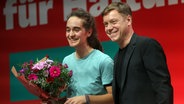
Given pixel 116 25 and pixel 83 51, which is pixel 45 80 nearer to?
pixel 83 51

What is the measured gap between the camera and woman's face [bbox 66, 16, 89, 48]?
2.69 meters

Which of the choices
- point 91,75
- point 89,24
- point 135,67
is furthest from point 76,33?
point 135,67

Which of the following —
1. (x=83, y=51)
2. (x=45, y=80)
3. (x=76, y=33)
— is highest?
(x=76, y=33)

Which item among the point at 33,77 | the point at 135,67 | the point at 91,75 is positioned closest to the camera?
the point at 135,67

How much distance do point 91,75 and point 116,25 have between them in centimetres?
46

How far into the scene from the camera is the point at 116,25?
2.33 meters

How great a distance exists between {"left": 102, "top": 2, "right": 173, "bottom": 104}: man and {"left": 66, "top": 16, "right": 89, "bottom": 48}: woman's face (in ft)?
1.14

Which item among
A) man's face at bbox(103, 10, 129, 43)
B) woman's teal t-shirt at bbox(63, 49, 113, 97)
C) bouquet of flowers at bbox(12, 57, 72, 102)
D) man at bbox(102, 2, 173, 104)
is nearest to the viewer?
A: man at bbox(102, 2, 173, 104)

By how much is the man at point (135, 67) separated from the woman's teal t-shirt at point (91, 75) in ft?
0.74

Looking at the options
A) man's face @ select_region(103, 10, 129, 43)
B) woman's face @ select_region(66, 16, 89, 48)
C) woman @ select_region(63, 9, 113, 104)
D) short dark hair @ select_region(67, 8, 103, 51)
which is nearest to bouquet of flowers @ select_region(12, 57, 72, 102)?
woman @ select_region(63, 9, 113, 104)

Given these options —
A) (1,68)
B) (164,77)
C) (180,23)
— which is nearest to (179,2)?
(180,23)

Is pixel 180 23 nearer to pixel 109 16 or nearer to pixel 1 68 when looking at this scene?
pixel 109 16

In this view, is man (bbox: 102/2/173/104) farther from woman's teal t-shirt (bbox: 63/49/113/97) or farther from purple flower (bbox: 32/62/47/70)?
purple flower (bbox: 32/62/47/70)

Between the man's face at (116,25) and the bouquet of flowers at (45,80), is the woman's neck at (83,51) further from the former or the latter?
the man's face at (116,25)
